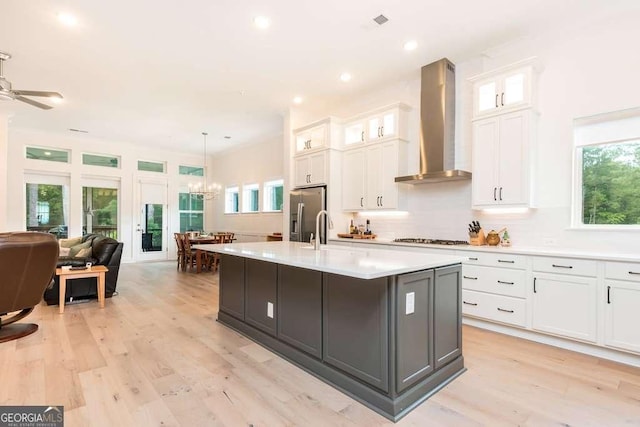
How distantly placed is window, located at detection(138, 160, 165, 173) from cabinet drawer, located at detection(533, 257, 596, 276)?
→ 930cm

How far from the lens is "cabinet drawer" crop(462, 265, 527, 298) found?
3.27 m

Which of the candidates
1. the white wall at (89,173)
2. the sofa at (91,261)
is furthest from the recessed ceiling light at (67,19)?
the white wall at (89,173)

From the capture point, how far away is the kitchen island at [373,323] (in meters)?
2.01

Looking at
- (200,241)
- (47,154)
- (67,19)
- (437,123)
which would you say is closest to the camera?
(67,19)

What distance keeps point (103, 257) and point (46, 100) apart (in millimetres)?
3120

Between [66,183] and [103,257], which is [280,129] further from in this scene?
[66,183]

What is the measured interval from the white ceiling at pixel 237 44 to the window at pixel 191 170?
3.69 metres

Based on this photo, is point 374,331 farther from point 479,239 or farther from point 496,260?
point 479,239

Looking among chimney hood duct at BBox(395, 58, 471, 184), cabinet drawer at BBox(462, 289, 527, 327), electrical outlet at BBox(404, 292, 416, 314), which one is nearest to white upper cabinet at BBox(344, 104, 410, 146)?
chimney hood duct at BBox(395, 58, 471, 184)

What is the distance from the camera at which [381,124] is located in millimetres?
4883

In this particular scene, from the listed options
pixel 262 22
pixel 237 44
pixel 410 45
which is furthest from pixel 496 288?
pixel 237 44

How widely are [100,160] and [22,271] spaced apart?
630 cm

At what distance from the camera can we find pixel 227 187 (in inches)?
373

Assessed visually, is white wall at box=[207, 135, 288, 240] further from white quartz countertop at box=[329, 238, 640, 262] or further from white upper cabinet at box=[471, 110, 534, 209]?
white upper cabinet at box=[471, 110, 534, 209]
